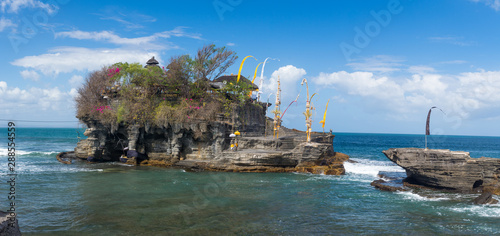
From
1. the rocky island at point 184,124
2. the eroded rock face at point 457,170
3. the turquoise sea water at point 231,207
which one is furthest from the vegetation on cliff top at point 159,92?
the eroded rock face at point 457,170

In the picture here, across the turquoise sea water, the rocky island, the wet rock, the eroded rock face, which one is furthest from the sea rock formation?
the wet rock

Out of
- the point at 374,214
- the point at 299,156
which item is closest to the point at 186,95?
the point at 299,156

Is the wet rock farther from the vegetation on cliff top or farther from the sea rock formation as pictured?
the vegetation on cliff top

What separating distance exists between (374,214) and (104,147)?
86.4 feet

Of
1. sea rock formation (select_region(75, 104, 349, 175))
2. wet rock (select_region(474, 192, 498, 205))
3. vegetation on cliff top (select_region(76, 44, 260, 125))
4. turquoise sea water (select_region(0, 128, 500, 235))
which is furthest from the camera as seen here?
vegetation on cliff top (select_region(76, 44, 260, 125))

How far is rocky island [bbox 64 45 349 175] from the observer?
1023 inches

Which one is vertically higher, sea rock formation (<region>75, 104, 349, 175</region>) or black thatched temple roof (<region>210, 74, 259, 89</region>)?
black thatched temple roof (<region>210, 74, 259, 89</region>)

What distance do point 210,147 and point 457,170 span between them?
61.6 feet

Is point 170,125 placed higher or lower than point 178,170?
higher

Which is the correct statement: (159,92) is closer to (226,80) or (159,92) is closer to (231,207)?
(226,80)

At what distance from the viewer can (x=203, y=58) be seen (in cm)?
Answer: 3222

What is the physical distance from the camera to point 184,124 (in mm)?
27531

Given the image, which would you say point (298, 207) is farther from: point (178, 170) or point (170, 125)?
point (170, 125)

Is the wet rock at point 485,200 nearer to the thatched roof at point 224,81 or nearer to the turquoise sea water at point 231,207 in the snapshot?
the turquoise sea water at point 231,207
